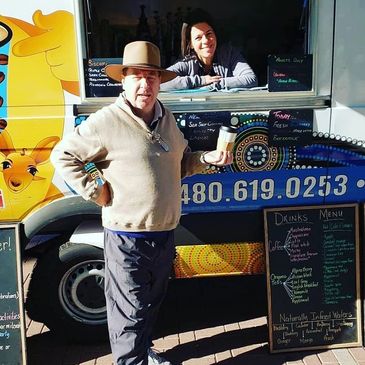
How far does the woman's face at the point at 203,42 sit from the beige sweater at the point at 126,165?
3.43 ft

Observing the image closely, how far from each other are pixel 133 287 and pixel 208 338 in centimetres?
104

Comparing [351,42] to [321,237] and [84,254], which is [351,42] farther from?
[84,254]

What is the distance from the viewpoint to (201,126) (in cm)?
318

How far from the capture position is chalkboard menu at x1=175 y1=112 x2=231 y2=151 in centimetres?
317

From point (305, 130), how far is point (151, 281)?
1.31 meters

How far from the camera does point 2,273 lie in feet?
10.3

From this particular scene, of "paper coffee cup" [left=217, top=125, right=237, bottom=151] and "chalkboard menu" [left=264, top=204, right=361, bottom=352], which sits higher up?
"paper coffee cup" [left=217, top=125, right=237, bottom=151]

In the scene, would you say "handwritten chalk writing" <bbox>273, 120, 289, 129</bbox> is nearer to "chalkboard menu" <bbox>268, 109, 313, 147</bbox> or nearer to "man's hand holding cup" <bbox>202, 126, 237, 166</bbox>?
"chalkboard menu" <bbox>268, 109, 313, 147</bbox>

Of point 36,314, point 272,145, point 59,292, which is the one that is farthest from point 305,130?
point 36,314

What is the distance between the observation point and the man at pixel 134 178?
102 inches

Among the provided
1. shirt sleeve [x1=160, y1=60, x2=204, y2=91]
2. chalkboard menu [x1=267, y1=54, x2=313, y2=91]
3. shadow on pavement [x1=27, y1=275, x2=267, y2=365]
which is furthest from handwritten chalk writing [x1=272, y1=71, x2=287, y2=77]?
shadow on pavement [x1=27, y1=275, x2=267, y2=365]

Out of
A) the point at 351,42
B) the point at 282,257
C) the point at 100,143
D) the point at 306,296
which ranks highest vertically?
the point at 351,42

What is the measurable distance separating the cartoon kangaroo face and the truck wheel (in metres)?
0.49

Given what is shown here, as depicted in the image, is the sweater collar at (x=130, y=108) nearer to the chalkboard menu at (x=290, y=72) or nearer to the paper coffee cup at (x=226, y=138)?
the paper coffee cup at (x=226, y=138)
